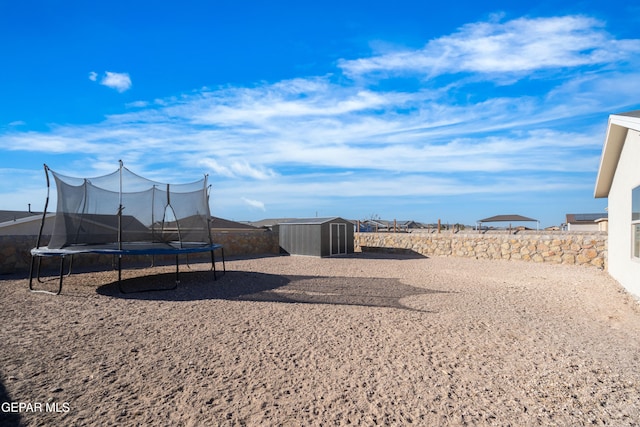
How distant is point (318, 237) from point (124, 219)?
880 cm

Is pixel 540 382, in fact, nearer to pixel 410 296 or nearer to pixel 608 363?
pixel 608 363

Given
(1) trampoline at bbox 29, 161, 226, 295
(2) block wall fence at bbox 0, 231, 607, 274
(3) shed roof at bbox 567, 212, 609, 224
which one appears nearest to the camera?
(1) trampoline at bbox 29, 161, 226, 295

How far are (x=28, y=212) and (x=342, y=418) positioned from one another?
25.2 metres

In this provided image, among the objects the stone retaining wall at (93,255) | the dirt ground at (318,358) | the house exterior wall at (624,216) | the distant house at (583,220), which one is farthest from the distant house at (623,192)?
the distant house at (583,220)

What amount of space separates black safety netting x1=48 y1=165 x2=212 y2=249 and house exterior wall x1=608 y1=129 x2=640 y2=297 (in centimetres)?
904

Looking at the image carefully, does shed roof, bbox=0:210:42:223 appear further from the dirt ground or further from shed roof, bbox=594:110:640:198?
shed roof, bbox=594:110:640:198

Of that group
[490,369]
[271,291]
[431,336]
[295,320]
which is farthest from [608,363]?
[271,291]

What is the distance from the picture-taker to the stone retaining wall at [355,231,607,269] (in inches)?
482

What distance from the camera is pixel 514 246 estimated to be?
14117 mm

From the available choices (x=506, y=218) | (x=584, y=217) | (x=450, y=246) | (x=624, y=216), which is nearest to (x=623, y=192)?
(x=624, y=216)

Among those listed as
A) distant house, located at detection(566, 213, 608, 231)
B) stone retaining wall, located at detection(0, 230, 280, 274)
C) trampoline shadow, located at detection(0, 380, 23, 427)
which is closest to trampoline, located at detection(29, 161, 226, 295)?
stone retaining wall, located at detection(0, 230, 280, 274)

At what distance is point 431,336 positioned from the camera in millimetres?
4730

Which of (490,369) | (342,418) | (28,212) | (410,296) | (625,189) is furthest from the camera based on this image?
(28,212)

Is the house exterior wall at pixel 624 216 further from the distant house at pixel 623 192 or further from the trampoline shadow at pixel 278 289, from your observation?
the trampoline shadow at pixel 278 289
